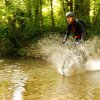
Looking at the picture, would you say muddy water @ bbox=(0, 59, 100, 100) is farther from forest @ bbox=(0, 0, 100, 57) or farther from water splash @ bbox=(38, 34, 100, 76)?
forest @ bbox=(0, 0, 100, 57)

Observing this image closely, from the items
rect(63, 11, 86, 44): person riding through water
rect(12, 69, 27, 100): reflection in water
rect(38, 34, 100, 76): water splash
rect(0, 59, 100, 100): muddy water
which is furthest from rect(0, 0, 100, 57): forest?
rect(63, 11, 86, 44): person riding through water

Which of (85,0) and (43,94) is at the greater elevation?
(85,0)

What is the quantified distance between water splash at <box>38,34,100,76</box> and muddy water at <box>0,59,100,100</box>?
30 cm

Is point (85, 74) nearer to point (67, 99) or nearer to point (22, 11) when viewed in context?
point (67, 99)

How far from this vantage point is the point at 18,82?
9.38 m

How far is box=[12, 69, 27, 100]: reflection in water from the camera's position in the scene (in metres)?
7.86

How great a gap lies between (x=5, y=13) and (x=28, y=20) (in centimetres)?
128

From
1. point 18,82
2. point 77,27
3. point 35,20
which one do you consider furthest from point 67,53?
point 35,20

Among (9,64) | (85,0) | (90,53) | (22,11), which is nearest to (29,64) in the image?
(9,64)

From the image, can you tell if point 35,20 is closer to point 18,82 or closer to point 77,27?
point 77,27

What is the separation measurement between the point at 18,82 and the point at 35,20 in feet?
21.8

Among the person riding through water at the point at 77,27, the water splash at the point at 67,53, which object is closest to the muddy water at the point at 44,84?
the water splash at the point at 67,53

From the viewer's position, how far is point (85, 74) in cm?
1036

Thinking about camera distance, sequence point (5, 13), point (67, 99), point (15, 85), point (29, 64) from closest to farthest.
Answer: point (67, 99) → point (15, 85) → point (29, 64) → point (5, 13)
